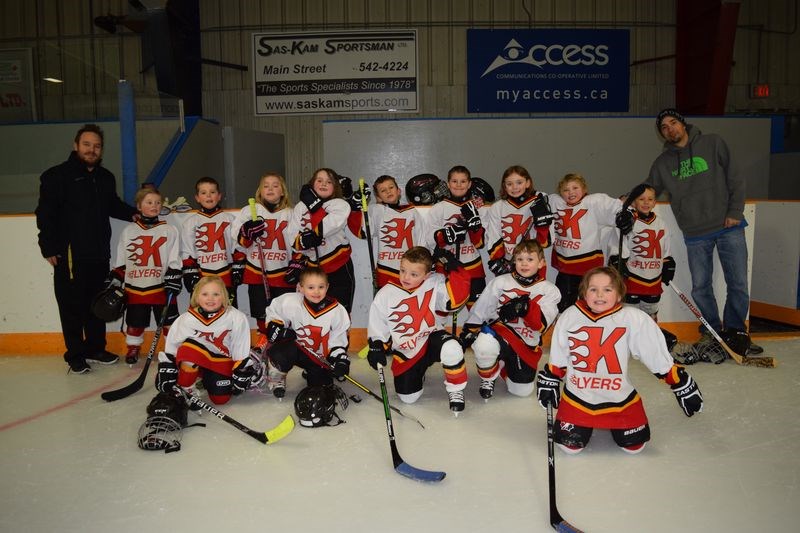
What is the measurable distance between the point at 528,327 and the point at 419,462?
3.35 ft

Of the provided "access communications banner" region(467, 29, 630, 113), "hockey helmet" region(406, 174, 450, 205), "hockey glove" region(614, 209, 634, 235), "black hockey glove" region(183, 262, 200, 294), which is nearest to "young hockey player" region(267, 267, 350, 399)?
"black hockey glove" region(183, 262, 200, 294)

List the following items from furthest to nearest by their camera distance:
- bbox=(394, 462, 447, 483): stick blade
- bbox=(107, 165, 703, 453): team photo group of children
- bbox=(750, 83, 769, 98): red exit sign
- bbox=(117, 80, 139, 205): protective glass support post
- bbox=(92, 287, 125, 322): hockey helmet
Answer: bbox=(750, 83, 769, 98): red exit sign < bbox=(117, 80, 139, 205): protective glass support post < bbox=(92, 287, 125, 322): hockey helmet < bbox=(107, 165, 703, 453): team photo group of children < bbox=(394, 462, 447, 483): stick blade

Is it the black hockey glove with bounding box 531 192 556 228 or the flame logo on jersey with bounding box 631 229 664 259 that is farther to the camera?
the flame logo on jersey with bounding box 631 229 664 259

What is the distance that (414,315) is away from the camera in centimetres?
294

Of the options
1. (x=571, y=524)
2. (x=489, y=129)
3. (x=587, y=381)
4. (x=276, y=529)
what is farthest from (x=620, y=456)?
(x=489, y=129)

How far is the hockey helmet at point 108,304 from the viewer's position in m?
3.44

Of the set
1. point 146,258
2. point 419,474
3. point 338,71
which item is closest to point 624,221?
point 419,474

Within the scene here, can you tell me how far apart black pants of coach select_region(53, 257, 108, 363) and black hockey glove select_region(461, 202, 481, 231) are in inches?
78.2

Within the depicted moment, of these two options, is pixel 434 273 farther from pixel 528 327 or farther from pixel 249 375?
pixel 249 375

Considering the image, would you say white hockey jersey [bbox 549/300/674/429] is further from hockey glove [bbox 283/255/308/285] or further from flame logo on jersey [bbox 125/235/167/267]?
flame logo on jersey [bbox 125/235/167/267]

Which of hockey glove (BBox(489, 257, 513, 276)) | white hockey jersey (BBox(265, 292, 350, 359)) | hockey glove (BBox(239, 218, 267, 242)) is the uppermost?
hockey glove (BBox(239, 218, 267, 242))

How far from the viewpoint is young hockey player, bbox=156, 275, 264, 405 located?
2842 millimetres

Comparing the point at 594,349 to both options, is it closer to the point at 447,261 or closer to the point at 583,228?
the point at 447,261

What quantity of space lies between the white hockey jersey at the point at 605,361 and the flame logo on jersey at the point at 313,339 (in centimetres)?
105
